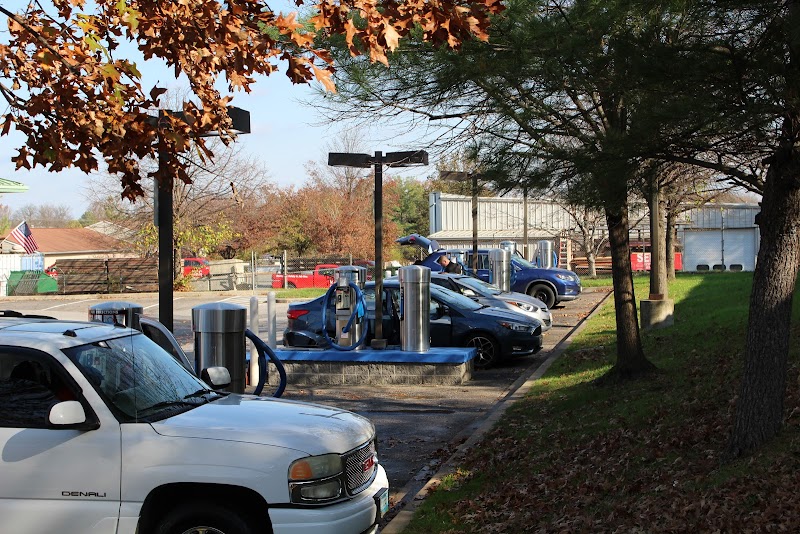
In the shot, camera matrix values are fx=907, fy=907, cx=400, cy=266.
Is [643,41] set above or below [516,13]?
below

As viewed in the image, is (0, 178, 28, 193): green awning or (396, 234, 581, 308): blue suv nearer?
(0, 178, 28, 193): green awning

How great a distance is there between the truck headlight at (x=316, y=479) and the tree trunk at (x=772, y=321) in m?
3.18

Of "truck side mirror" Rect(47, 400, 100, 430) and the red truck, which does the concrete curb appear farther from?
the red truck

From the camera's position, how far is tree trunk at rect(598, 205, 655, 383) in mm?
11461

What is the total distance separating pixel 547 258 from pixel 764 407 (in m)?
28.8

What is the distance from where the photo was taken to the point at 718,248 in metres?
48.3

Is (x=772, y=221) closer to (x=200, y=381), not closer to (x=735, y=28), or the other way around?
(x=735, y=28)

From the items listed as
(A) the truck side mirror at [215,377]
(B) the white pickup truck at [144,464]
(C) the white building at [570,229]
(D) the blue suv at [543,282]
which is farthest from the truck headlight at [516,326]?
(C) the white building at [570,229]

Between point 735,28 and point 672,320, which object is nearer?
point 735,28

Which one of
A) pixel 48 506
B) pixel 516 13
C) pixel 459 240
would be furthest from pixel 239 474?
pixel 459 240

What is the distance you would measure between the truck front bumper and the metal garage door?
4487cm

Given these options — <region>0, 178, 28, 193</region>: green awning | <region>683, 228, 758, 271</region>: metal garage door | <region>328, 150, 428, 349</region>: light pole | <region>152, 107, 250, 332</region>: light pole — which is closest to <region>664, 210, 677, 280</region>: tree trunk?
<region>683, 228, 758, 271</region>: metal garage door

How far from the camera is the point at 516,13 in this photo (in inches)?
365

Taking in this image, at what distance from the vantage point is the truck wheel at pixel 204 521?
4836 millimetres
